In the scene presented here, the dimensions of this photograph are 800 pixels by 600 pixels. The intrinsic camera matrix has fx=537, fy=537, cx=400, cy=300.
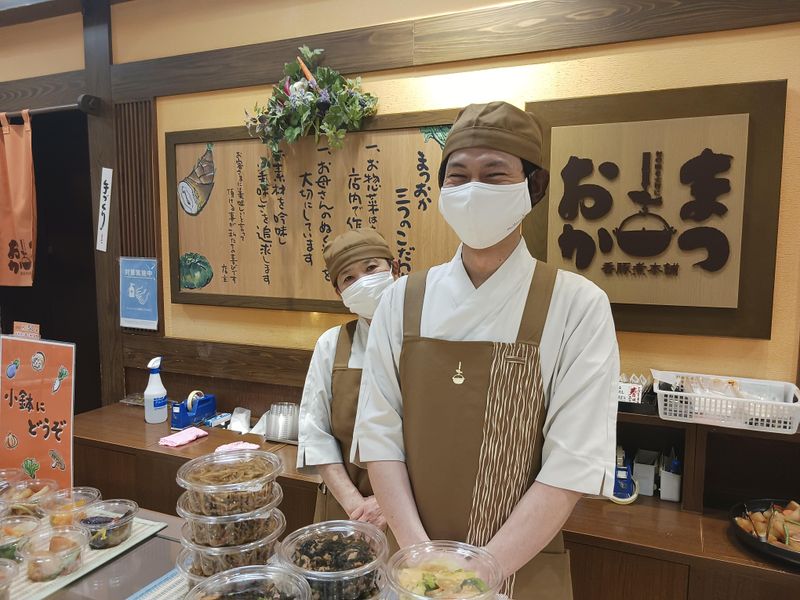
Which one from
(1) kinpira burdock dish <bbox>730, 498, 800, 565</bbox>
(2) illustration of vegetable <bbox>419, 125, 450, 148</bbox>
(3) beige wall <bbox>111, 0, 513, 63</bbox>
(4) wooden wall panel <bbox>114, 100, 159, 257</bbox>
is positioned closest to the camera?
(1) kinpira burdock dish <bbox>730, 498, 800, 565</bbox>

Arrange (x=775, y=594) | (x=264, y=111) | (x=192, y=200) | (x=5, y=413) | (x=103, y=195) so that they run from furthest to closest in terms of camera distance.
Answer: (x=103, y=195), (x=192, y=200), (x=264, y=111), (x=5, y=413), (x=775, y=594)

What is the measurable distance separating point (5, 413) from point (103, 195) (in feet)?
6.38

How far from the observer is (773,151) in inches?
86.4

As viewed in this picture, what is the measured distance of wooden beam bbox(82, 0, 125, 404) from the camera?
354cm

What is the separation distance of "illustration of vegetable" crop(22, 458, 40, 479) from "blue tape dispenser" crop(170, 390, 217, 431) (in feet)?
3.68

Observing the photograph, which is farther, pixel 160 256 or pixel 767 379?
pixel 160 256

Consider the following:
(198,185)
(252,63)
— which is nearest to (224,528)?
(198,185)

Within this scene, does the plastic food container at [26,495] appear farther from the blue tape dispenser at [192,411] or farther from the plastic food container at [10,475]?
the blue tape dispenser at [192,411]

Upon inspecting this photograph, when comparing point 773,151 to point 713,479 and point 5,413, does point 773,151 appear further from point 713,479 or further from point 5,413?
point 5,413

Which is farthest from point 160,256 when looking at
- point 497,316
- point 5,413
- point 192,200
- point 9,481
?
point 497,316

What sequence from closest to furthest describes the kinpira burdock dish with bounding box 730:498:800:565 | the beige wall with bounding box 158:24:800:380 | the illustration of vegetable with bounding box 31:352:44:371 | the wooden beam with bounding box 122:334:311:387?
the kinpira burdock dish with bounding box 730:498:800:565 < the illustration of vegetable with bounding box 31:352:44:371 < the beige wall with bounding box 158:24:800:380 < the wooden beam with bounding box 122:334:311:387

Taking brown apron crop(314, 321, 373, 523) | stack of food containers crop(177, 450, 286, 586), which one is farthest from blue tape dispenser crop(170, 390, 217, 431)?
stack of food containers crop(177, 450, 286, 586)

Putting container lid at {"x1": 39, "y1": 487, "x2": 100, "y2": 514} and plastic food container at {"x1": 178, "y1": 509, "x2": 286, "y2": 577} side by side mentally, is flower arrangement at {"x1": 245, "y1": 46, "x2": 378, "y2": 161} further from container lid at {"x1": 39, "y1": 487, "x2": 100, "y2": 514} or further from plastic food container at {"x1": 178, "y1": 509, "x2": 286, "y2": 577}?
plastic food container at {"x1": 178, "y1": 509, "x2": 286, "y2": 577}

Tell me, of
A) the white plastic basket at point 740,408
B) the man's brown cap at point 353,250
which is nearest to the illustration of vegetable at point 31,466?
the man's brown cap at point 353,250
